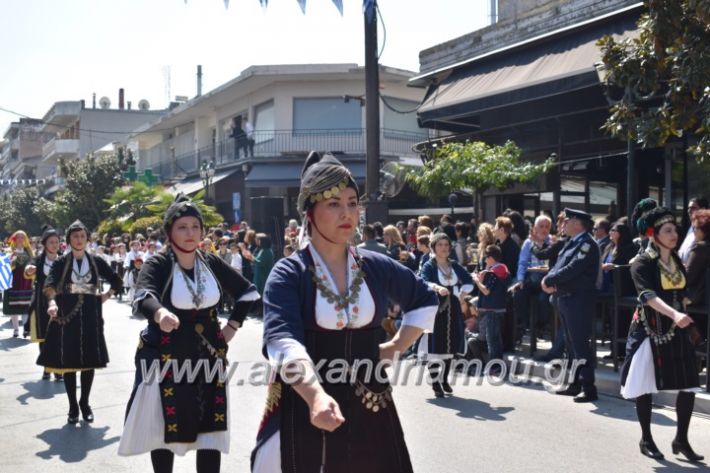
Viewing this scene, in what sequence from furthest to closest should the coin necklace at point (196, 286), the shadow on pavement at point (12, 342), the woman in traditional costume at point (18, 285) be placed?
the woman in traditional costume at point (18, 285) → the shadow on pavement at point (12, 342) → the coin necklace at point (196, 286)

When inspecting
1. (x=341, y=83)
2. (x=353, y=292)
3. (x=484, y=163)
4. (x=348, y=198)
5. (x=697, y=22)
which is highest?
(x=341, y=83)

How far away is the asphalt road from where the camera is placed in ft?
20.0

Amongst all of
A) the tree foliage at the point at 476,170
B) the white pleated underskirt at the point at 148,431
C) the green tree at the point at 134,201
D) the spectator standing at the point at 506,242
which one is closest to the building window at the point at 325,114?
the green tree at the point at 134,201

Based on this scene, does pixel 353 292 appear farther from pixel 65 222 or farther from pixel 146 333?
pixel 65 222

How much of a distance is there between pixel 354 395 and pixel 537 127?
1356cm

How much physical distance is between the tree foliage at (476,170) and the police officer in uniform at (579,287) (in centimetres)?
454

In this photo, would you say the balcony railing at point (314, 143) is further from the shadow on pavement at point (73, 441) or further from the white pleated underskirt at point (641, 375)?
the white pleated underskirt at point (641, 375)

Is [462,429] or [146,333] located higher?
[146,333]

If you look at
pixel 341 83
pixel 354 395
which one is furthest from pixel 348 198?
pixel 341 83

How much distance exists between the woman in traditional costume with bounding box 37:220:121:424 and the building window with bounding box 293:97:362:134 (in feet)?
72.3

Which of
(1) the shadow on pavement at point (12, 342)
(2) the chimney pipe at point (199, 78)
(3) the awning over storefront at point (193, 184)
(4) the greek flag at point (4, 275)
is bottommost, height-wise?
(1) the shadow on pavement at point (12, 342)

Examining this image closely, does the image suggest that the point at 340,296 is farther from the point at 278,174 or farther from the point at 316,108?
the point at 316,108

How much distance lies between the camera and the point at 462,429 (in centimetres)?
717

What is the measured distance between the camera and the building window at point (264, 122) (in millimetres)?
30094
